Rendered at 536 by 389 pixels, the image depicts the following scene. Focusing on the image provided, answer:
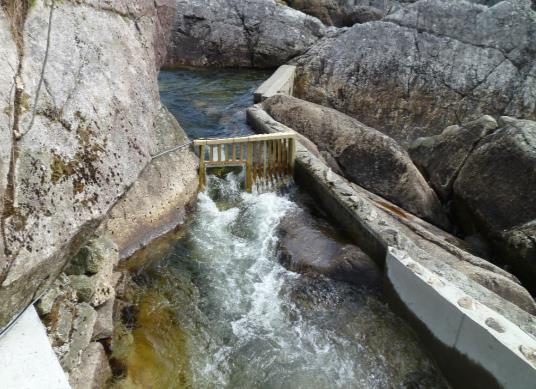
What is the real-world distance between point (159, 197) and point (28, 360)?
360 cm

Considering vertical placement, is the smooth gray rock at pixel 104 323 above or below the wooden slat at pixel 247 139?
below

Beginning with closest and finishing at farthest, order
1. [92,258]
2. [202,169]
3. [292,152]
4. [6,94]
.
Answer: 1. [6,94]
2. [92,258]
3. [202,169]
4. [292,152]

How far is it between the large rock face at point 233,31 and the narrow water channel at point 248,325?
1221cm

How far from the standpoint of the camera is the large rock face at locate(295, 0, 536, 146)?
39.5 ft

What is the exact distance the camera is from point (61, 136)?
3.42 meters

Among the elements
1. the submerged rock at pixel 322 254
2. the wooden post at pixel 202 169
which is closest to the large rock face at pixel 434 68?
the wooden post at pixel 202 169

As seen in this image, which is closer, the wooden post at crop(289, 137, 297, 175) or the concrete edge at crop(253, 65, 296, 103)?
the wooden post at crop(289, 137, 297, 175)

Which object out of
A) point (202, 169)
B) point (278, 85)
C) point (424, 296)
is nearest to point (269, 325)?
point (424, 296)

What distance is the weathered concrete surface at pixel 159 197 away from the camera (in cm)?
545

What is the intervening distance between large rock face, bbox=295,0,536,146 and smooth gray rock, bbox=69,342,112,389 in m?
10.5

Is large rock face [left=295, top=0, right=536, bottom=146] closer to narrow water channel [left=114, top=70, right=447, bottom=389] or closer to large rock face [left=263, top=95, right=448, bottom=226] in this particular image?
large rock face [left=263, top=95, right=448, bottom=226]

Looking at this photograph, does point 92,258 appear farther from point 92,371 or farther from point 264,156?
point 264,156

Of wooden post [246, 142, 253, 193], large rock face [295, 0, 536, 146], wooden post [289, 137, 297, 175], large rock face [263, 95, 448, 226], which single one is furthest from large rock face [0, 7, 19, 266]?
large rock face [295, 0, 536, 146]

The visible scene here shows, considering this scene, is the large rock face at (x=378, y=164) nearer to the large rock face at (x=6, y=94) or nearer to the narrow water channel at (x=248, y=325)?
the narrow water channel at (x=248, y=325)
